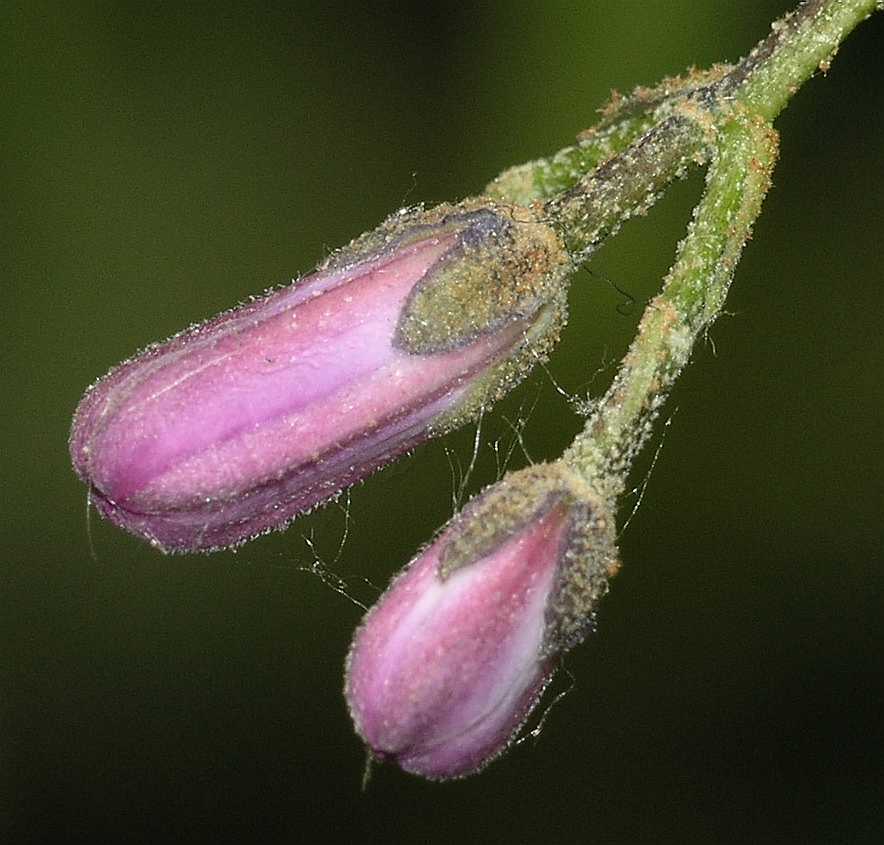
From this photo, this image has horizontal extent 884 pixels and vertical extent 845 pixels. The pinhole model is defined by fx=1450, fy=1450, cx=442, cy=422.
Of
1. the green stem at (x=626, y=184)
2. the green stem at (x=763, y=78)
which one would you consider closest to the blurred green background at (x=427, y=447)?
the green stem at (x=763, y=78)

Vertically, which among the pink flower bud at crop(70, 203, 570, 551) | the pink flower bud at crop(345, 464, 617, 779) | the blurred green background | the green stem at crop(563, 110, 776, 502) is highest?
the blurred green background

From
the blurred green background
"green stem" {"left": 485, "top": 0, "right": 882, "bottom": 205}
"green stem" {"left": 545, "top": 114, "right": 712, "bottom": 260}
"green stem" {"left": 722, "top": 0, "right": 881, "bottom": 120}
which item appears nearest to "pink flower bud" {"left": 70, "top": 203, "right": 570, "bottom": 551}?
"green stem" {"left": 545, "top": 114, "right": 712, "bottom": 260}

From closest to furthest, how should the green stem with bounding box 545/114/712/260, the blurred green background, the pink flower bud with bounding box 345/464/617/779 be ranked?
the pink flower bud with bounding box 345/464/617/779
the green stem with bounding box 545/114/712/260
the blurred green background

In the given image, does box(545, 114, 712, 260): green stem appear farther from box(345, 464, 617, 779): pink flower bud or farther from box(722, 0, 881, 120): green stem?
box(345, 464, 617, 779): pink flower bud

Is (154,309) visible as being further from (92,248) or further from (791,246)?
(791,246)

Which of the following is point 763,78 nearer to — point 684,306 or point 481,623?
point 684,306

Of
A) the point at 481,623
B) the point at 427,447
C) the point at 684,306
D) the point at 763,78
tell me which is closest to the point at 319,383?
the point at 481,623
